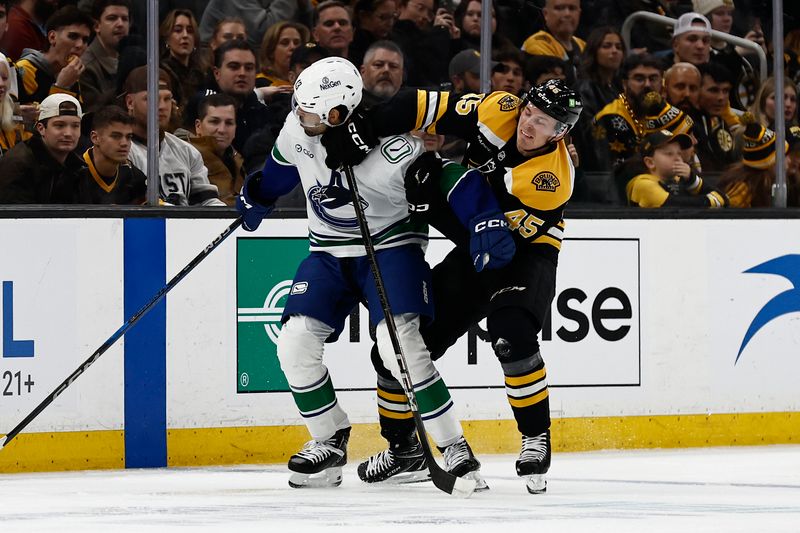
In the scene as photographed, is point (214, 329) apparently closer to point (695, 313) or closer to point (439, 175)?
point (439, 175)

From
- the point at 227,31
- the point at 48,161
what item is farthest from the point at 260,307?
the point at 227,31

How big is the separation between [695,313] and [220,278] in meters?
1.94

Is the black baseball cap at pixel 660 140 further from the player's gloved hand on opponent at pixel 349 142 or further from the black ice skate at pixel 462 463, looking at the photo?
the black ice skate at pixel 462 463

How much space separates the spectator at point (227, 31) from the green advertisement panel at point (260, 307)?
73 centimetres

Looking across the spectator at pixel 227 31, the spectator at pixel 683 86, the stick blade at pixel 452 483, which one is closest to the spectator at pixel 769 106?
the spectator at pixel 683 86

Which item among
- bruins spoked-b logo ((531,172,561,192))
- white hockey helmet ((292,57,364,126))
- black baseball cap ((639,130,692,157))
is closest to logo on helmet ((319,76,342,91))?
white hockey helmet ((292,57,364,126))

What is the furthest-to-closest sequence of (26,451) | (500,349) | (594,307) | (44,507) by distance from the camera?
(594,307) < (26,451) < (500,349) < (44,507)

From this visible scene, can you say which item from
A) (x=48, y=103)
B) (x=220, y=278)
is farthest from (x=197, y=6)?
(x=220, y=278)

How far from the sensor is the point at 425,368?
14.0 ft

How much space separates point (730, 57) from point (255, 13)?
210 cm

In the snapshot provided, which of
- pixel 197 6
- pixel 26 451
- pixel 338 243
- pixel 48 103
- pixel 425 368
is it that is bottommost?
pixel 26 451

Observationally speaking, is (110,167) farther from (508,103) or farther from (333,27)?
(508,103)

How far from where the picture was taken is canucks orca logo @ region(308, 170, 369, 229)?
4352 millimetres

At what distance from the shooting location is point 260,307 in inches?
208
